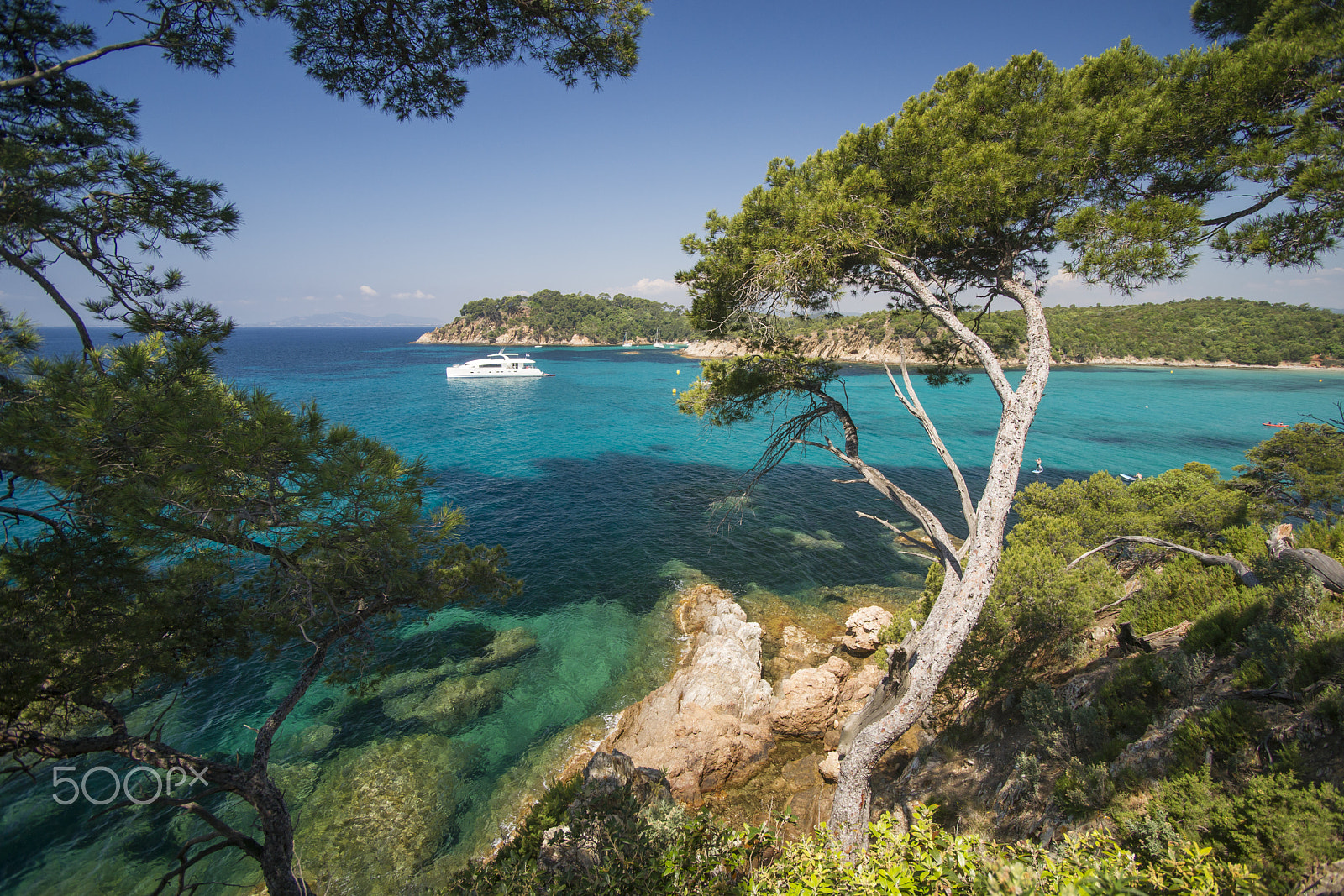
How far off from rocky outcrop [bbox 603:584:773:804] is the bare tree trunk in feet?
9.76

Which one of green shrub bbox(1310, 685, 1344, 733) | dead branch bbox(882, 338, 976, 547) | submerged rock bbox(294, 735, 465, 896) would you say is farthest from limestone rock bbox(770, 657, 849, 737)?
green shrub bbox(1310, 685, 1344, 733)

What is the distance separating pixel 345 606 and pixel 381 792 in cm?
410

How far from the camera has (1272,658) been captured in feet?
14.9

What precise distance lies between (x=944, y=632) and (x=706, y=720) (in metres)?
5.21

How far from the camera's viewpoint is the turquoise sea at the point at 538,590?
7.08 metres

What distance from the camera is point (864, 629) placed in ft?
36.5

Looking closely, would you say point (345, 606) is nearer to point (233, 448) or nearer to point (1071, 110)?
point (233, 448)

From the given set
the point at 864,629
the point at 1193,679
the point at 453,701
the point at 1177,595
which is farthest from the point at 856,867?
the point at 453,701

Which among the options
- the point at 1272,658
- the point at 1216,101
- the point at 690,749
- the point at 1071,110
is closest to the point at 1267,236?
the point at 1216,101

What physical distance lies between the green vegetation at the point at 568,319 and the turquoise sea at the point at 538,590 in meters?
80.2

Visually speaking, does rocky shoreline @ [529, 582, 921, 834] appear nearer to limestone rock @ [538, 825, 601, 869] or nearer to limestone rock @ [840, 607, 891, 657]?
limestone rock @ [840, 607, 891, 657]

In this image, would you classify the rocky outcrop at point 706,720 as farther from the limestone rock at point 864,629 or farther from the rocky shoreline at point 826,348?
the rocky shoreline at point 826,348

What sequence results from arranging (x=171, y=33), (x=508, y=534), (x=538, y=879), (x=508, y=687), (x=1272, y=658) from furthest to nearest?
1. (x=508, y=534)
2. (x=508, y=687)
3. (x=171, y=33)
4. (x=1272, y=658)
5. (x=538, y=879)

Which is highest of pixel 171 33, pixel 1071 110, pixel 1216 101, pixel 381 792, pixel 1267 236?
pixel 171 33
